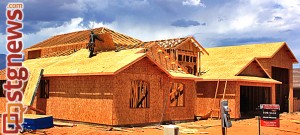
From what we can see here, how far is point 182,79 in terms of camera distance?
24844 mm

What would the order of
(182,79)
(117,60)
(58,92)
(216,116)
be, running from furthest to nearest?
(216,116) < (182,79) < (58,92) < (117,60)

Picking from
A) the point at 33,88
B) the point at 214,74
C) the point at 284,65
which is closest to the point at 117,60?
the point at 33,88

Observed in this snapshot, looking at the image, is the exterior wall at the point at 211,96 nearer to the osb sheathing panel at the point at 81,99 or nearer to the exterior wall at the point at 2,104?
the osb sheathing panel at the point at 81,99

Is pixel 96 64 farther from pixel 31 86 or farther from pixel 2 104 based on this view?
pixel 2 104

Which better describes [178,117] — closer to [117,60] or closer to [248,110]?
[117,60]

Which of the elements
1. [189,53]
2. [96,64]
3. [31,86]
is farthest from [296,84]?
[31,86]

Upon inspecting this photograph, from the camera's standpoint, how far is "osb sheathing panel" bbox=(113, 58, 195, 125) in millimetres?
20156

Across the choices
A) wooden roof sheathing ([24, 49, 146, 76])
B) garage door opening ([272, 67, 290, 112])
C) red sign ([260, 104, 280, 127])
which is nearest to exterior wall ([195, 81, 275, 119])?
wooden roof sheathing ([24, 49, 146, 76])

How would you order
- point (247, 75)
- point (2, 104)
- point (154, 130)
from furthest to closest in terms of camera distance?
point (247, 75) → point (2, 104) → point (154, 130)

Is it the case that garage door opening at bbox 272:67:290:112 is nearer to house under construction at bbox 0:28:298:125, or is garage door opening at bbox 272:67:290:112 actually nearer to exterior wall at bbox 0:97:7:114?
house under construction at bbox 0:28:298:125

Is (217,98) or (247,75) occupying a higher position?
(247,75)

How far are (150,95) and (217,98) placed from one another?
26.4 feet

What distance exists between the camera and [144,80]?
2150 cm

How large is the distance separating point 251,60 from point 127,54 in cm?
1200
